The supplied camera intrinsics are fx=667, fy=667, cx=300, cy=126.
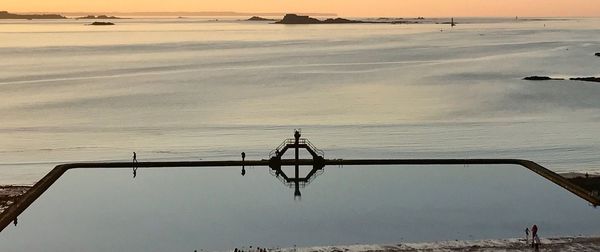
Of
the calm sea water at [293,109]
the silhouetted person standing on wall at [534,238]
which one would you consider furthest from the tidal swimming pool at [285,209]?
the calm sea water at [293,109]

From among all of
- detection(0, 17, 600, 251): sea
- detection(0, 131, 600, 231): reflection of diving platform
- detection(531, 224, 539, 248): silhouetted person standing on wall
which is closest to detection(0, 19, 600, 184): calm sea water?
detection(0, 17, 600, 251): sea

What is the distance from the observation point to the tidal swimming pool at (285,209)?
2461 centimetres

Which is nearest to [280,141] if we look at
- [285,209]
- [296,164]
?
[296,164]

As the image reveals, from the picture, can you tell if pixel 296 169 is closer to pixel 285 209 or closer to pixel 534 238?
pixel 285 209

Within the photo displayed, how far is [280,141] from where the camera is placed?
4422 centimetres

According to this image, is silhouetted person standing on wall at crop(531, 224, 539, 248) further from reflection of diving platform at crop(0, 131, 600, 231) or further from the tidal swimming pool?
reflection of diving platform at crop(0, 131, 600, 231)

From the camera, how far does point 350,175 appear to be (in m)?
33.8

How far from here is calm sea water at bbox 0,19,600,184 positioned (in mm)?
41719

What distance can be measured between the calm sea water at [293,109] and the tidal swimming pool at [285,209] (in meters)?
5.28

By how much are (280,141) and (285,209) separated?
1592 centimetres

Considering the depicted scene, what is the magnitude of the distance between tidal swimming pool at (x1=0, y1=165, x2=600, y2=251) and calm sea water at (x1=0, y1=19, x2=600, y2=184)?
5280 mm

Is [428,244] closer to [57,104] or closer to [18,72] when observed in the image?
[57,104]

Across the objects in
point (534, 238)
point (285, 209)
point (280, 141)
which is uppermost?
point (280, 141)

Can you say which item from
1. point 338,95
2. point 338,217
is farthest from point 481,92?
point 338,217
